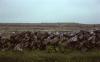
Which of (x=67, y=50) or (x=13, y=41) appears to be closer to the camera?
(x=67, y=50)

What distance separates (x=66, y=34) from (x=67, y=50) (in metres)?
0.57

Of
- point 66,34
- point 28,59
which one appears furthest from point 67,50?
point 28,59

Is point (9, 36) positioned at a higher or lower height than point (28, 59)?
higher

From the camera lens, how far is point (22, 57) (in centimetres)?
495

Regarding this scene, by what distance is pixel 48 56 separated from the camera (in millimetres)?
4914

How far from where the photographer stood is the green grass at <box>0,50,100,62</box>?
4.80 m

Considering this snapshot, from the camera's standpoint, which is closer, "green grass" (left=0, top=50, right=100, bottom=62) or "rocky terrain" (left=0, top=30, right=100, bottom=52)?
"green grass" (left=0, top=50, right=100, bottom=62)

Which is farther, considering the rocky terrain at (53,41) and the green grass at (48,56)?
the rocky terrain at (53,41)

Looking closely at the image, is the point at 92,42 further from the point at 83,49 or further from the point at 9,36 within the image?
the point at 9,36

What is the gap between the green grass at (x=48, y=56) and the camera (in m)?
4.80

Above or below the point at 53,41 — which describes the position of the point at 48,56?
below

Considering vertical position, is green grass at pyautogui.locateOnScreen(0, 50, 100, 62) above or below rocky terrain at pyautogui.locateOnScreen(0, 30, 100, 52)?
below

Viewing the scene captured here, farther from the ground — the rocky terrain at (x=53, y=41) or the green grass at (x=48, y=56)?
the rocky terrain at (x=53, y=41)

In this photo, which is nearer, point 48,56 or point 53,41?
point 48,56
